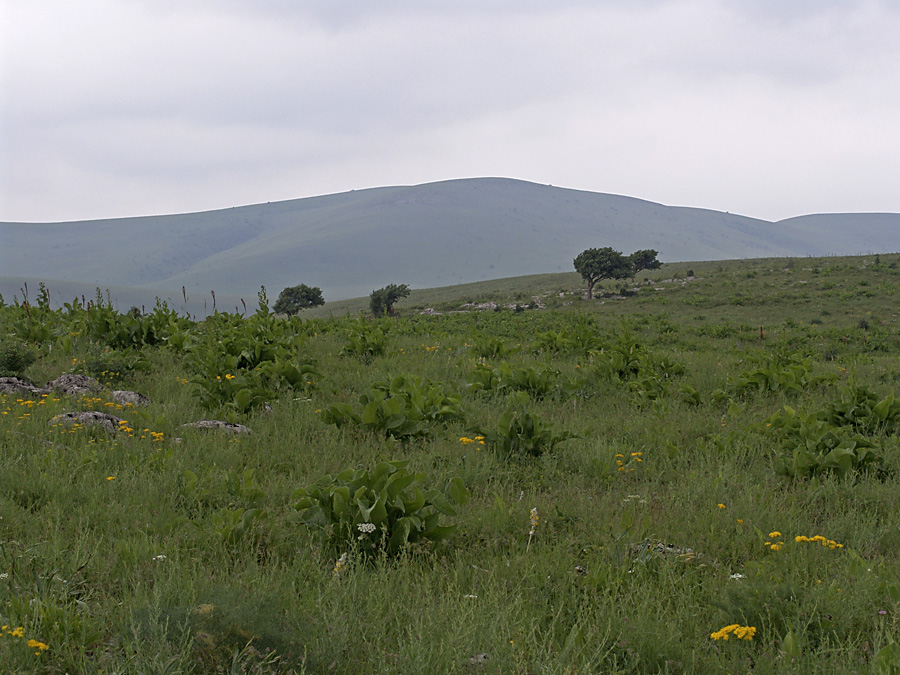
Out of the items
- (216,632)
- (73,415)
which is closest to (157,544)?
(216,632)

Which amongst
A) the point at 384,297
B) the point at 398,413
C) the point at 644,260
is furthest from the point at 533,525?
the point at 384,297

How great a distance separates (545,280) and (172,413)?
64.1m

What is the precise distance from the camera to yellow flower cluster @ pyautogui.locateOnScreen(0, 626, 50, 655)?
209 centimetres

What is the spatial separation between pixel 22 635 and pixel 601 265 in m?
44.5

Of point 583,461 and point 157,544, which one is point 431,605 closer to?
point 157,544

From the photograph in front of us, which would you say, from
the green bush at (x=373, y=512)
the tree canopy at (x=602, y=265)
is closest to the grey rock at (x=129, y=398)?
the green bush at (x=373, y=512)

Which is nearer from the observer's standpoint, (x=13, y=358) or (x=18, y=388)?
(x=18, y=388)

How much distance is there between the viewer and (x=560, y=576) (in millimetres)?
3111

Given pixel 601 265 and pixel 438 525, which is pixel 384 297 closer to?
pixel 601 265

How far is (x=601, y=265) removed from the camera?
44062 millimetres

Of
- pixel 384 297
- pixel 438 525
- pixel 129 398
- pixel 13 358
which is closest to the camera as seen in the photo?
pixel 438 525

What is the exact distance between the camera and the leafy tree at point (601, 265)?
44062 millimetres

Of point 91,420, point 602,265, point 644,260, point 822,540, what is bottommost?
point 822,540

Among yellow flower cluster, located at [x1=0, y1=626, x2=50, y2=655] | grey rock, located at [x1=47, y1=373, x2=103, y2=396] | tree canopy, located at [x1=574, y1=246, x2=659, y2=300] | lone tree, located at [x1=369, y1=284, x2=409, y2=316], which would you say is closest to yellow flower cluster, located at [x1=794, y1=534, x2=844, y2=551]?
yellow flower cluster, located at [x1=0, y1=626, x2=50, y2=655]
